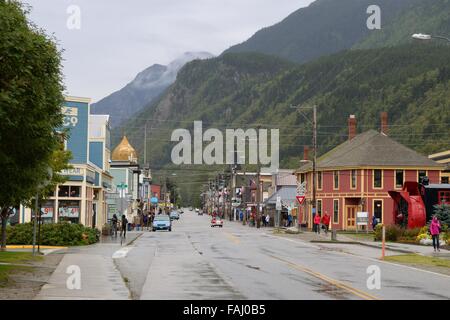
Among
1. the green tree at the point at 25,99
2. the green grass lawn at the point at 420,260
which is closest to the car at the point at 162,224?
the green grass lawn at the point at 420,260

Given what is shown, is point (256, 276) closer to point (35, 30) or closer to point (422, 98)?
point (35, 30)

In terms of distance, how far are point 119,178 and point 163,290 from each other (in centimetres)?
7278

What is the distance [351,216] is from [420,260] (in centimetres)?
4655

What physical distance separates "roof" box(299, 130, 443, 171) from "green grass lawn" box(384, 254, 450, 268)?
141 ft

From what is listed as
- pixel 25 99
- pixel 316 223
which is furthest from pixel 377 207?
pixel 25 99

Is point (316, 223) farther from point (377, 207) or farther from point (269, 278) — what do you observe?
point (269, 278)

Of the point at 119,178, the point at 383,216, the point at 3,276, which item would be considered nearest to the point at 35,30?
the point at 3,276

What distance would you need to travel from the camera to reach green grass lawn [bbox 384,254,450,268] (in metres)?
29.4

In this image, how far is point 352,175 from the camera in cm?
7719

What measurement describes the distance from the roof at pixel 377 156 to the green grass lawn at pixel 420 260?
4293 cm

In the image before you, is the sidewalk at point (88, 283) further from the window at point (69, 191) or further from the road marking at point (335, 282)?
the window at point (69, 191)

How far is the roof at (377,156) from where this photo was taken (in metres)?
76.3

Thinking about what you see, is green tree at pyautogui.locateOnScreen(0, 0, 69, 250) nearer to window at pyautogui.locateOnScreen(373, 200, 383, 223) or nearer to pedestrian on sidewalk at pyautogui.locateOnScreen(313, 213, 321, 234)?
pedestrian on sidewalk at pyautogui.locateOnScreen(313, 213, 321, 234)

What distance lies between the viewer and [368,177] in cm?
7619
